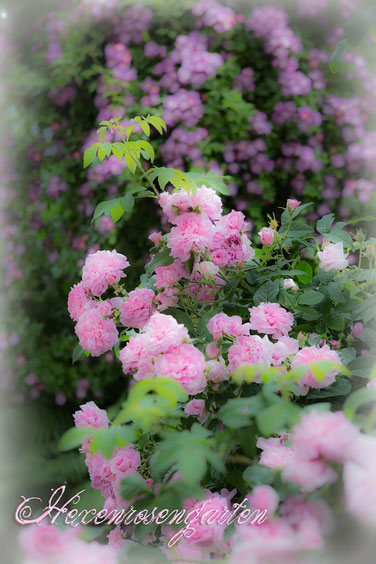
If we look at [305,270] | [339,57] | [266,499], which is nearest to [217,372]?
[266,499]

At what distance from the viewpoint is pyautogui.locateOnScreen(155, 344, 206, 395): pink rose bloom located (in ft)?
2.83

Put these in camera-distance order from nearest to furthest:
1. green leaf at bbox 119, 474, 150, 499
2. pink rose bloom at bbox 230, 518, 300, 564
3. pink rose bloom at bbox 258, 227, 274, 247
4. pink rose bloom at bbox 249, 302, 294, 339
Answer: pink rose bloom at bbox 230, 518, 300, 564
green leaf at bbox 119, 474, 150, 499
pink rose bloom at bbox 249, 302, 294, 339
pink rose bloom at bbox 258, 227, 274, 247

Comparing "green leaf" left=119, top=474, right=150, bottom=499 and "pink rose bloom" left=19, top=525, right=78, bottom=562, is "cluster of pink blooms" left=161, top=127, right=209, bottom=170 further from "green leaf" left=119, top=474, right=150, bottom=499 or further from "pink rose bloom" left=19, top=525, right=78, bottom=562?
"pink rose bloom" left=19, top=525, right=78, bottom=562

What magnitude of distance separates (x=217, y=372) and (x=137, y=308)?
0.87 feet

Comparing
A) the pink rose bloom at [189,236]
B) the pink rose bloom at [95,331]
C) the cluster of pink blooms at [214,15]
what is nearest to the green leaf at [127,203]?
the pink rose bloom at [189,236]

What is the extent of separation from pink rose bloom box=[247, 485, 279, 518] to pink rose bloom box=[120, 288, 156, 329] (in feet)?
1.64

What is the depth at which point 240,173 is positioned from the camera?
275cm

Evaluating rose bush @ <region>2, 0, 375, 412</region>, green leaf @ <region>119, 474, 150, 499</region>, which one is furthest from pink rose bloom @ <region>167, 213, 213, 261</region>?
rose bush @ <region>2, 0, 375, 412</region>

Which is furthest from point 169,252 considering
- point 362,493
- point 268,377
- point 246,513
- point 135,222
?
point 135,222

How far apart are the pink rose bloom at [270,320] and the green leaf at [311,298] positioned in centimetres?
9

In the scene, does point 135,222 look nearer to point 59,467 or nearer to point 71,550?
point 59,467

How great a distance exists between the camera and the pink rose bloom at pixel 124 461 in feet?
3.30

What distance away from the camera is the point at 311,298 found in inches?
44.6

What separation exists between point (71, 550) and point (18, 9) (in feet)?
9.41
